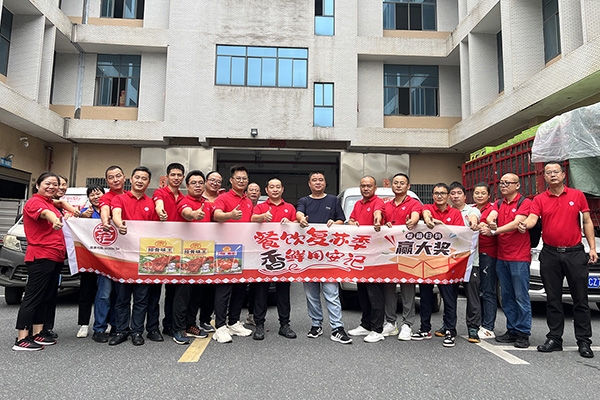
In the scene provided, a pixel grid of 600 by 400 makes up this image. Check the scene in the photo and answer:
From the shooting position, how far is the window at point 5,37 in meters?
13.4

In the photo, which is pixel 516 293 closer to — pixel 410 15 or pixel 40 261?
pixel 40 261

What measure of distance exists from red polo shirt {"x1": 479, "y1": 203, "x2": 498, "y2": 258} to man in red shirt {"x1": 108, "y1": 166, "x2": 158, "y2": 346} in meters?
3.96

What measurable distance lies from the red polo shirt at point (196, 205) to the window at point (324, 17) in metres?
13.4

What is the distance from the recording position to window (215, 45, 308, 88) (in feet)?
51.3

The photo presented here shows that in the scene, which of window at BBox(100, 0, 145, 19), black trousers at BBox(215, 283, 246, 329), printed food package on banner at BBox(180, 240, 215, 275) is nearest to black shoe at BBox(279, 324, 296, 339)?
black trousers at BBox(215, 283, 246, 329)

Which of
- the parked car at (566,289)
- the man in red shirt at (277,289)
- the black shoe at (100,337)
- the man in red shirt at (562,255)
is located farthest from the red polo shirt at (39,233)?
the parked car at (566,289)

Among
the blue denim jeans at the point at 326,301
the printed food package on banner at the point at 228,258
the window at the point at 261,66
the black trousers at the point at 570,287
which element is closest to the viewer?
the black trousers at the point at 570,287

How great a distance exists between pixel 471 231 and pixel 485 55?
12.3 metres

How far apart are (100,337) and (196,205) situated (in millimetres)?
1751

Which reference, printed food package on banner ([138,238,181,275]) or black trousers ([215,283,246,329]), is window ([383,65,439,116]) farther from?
printed food package on banner ([138,238,181,275])

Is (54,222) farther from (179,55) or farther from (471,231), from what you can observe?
(179,55)

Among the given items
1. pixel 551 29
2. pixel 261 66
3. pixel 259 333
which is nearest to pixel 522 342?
pixel 259 333

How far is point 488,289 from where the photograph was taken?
15.0 ft

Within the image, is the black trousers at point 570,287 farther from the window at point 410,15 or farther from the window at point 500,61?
the window at point 410,15
